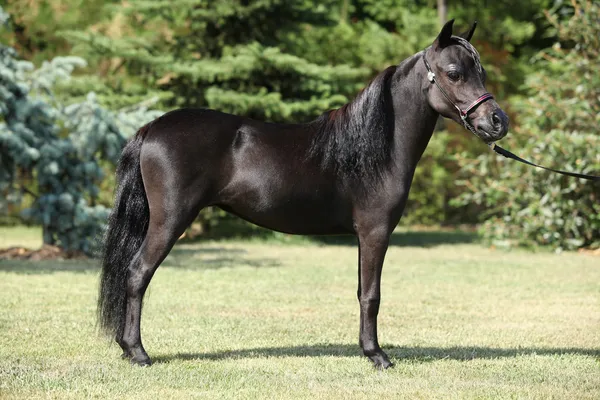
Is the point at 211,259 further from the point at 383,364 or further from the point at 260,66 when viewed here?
the point at 383,364

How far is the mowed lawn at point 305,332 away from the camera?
15.5ft

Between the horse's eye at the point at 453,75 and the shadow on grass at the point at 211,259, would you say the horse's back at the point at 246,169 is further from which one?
the shadow on grass at the point at 211,259

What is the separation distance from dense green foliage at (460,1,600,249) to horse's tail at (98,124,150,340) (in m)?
9.24

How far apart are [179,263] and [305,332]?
17.1 ft

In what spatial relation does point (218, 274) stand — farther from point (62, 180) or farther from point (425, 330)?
point (425, 330)

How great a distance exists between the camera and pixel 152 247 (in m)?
5.16

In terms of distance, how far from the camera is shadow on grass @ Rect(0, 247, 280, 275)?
10.5m

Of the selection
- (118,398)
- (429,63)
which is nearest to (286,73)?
(429,63)

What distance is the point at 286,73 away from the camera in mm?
15375

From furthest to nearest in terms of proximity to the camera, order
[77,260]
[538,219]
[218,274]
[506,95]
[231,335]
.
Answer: [506,95] < [538,219] < [77,260] < [218,274] < [231,335]

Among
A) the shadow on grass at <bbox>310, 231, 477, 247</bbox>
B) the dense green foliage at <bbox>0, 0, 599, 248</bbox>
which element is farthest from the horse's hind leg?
the shadow on grass at <bbox>310, 231, 477, 247</bbox>

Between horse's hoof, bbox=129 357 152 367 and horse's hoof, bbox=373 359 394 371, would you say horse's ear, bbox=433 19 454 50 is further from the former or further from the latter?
horse's hoof, bbox=129 357 152 367

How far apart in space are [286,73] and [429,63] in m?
10.2

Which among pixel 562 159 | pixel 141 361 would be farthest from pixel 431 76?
pixel 562 159
